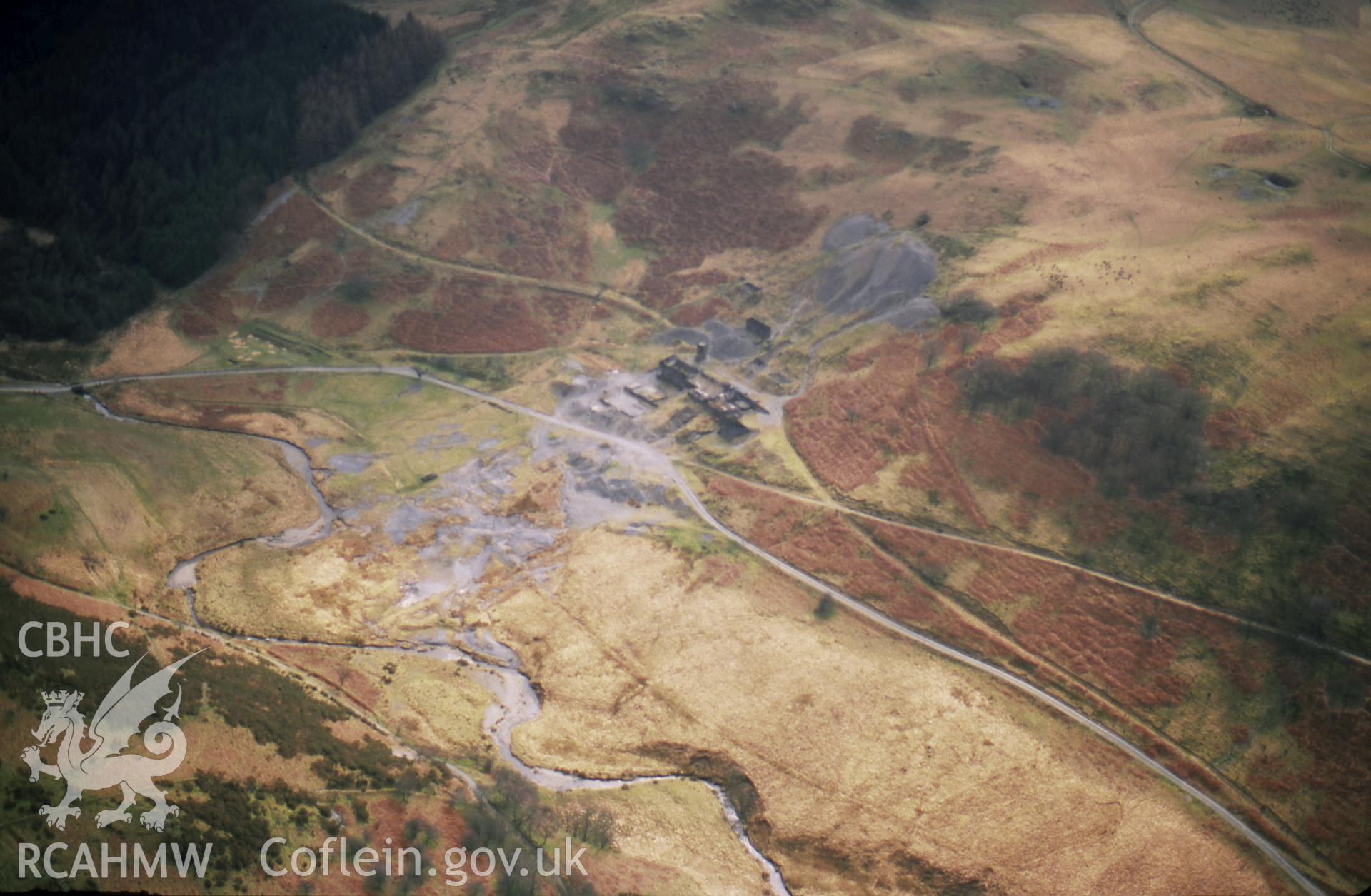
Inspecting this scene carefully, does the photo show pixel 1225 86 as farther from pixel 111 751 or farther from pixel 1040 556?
pixel 111 751

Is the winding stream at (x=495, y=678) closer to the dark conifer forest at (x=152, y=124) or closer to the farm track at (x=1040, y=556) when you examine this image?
Result: the farm track at (x=1040, y=556)

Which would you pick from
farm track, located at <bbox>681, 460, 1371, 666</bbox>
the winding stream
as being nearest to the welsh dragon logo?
the winding stream

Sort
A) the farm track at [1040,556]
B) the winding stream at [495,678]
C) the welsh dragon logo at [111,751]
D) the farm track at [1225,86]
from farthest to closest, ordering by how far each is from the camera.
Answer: the farm track at [1225,86] < the farm track at [1040,556] < the winding stream at [495,678] < the welsh dragon logo at [111,751]

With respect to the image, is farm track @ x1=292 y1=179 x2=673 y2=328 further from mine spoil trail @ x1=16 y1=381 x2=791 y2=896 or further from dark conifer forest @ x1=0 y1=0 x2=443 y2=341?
mine spoil trail @ x1=16 y1=381 x2=791 y2=896

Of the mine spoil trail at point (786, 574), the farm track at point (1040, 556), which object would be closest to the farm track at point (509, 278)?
the mine spoil trail at point (786, 574)

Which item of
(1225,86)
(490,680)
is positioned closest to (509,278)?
(490,680)

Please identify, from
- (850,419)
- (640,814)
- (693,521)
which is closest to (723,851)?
(640,814)
